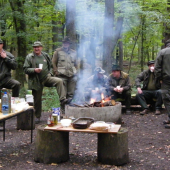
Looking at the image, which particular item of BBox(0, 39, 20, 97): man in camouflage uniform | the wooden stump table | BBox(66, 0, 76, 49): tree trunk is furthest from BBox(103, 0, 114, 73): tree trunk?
the wooden stump table

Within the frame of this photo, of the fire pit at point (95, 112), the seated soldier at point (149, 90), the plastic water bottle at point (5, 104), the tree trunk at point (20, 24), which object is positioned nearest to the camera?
the plastic water bottle at point (5, 104)

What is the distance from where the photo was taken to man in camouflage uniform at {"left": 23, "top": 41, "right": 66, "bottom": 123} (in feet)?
21.5

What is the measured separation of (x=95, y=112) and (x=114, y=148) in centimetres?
201

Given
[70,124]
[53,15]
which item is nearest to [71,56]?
[70,124]

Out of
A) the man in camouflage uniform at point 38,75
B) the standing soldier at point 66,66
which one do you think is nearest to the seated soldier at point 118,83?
the standing soldier at point 66,66

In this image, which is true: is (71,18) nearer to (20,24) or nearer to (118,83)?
(118,83)

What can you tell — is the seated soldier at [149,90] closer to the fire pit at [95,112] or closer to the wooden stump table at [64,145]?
the fire pit at [95,112]

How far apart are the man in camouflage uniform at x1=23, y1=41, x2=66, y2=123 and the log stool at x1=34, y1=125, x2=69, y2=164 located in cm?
283

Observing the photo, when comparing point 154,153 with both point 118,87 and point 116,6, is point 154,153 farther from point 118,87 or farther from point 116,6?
point 116,6

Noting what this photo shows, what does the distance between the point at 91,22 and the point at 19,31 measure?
3683 millimetres

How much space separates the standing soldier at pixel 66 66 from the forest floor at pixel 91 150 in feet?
6.31

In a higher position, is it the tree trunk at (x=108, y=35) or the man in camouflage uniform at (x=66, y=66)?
the tree trunk at (x=108, y=35)

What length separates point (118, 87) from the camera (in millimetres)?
7312

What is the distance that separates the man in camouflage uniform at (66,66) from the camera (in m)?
7.37
